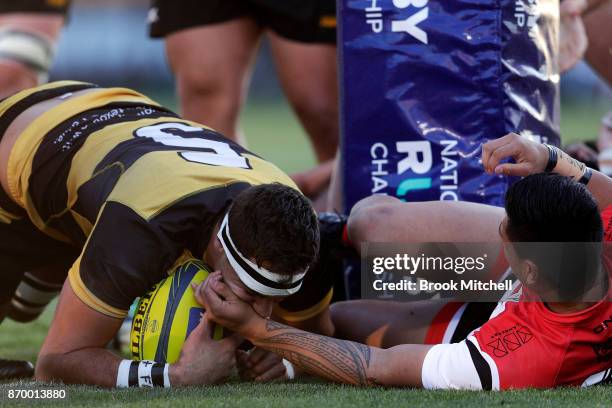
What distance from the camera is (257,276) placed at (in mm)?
3846

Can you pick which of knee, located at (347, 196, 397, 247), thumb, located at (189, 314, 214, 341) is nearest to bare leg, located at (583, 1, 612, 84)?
knee, located at (347, 196, 397, 247)

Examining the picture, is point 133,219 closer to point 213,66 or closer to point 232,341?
point 232,341

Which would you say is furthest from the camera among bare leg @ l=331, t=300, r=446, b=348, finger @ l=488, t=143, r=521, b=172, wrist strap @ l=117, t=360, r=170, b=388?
bare leg @ l=331, t=300, r=446, b=348

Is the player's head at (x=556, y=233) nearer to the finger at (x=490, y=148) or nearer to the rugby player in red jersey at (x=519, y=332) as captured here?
the rugby player in red jersey at (x=519, y=332)

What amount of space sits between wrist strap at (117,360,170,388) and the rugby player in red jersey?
0.27 meters

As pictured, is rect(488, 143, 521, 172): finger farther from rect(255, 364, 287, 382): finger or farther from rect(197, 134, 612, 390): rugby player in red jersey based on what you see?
rect(255, 364, 287, 382): finger

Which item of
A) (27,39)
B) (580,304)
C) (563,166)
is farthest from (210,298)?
(27,39)

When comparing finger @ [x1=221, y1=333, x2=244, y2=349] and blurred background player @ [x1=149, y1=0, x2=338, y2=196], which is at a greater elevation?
blurred background player @ [x1=149, y1=0, x2=338, y2=196]

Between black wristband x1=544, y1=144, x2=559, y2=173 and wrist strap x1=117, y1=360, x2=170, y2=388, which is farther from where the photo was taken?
black wristband x1=544, y1=144, x2=559, y2=173

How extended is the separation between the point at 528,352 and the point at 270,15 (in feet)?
12.0

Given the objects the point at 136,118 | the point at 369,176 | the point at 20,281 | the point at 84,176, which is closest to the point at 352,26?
the point at 369,176

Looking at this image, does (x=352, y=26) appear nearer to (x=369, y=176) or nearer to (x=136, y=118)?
(x=369, y=176)

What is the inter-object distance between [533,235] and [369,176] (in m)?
1.52

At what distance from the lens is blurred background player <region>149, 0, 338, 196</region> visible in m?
6.82
